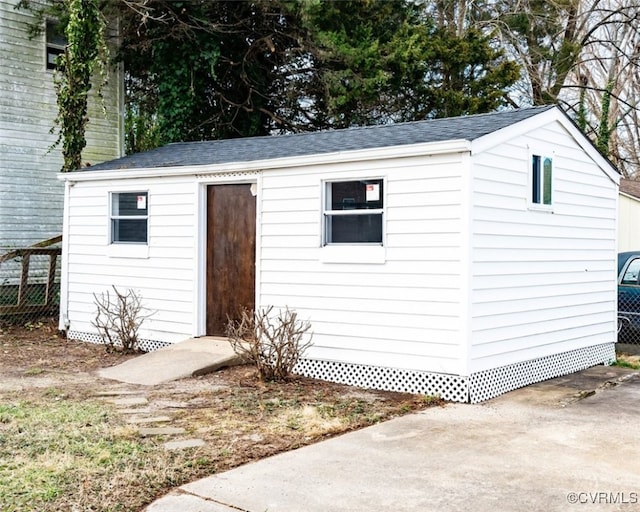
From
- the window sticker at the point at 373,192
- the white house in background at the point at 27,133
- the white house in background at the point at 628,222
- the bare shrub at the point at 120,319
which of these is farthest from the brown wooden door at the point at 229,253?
the white house in background at the point at 628,222

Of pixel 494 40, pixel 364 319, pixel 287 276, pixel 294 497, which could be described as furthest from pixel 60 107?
pixel 494 40

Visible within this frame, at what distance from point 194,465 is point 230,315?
460 centimetres

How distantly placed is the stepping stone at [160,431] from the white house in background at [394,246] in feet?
8.34

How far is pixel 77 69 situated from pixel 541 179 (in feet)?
27.2

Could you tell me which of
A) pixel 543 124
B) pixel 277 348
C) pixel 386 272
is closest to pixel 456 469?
pixel 386 272

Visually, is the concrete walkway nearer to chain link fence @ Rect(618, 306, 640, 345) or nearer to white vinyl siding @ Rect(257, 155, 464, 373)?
white vinyl siding @ Rect(257, 155, 464, 373)

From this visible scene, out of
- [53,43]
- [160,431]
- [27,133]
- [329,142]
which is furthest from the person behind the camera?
[53,43]

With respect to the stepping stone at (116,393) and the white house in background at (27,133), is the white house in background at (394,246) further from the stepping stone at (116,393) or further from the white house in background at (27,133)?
the white house in background at (27,133)

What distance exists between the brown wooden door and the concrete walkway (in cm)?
43

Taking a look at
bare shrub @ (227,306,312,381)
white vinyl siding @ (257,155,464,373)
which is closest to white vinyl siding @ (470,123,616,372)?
white vinyl siding @ (257,155,464,373)

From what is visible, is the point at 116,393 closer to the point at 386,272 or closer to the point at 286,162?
the point at 386,272

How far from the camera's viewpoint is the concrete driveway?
169 inches

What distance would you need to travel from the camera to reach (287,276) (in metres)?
8.54

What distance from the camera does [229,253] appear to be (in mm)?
9477
